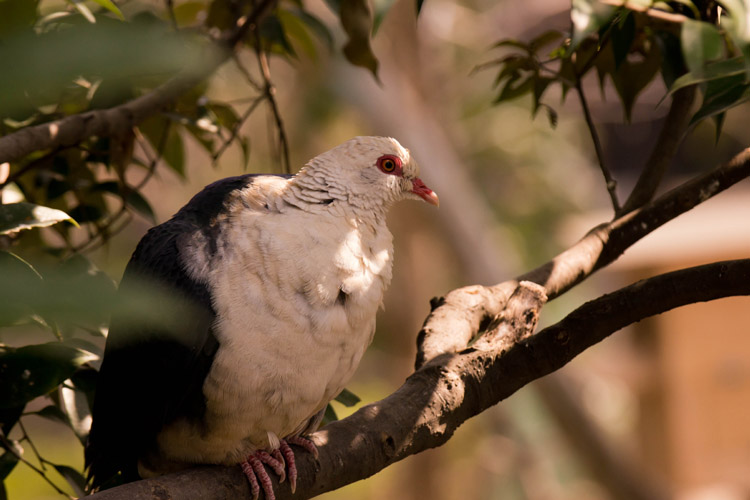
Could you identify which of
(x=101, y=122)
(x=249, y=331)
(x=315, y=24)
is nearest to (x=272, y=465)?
(x=249, y=331)

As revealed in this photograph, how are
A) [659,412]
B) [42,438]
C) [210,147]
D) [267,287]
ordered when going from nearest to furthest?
[267,287] < [210,147] < [659,412] < [42,438]

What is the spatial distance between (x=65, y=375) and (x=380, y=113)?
151 inches

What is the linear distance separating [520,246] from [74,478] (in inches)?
229

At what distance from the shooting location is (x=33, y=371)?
114 centimetres

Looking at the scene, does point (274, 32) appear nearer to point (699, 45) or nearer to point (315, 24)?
point (315, 24)

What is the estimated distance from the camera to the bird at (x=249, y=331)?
122 cm

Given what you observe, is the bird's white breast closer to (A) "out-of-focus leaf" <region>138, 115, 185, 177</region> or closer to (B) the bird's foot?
(B) the bird's foot

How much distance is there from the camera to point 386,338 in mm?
5621

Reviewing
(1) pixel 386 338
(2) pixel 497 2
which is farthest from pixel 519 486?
(2) pixel 497 2

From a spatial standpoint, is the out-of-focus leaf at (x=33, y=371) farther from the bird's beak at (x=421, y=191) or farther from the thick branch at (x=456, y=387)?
the bird's beak at (x=421, y=191)

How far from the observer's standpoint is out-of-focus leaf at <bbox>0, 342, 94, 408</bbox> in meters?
1.13

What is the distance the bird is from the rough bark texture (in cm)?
8

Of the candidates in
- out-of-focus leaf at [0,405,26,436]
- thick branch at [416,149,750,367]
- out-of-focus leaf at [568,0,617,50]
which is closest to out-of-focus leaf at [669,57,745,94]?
out-of-focus leaf at [568,0,617,50]

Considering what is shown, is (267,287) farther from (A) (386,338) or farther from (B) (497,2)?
(B) (497,2)
